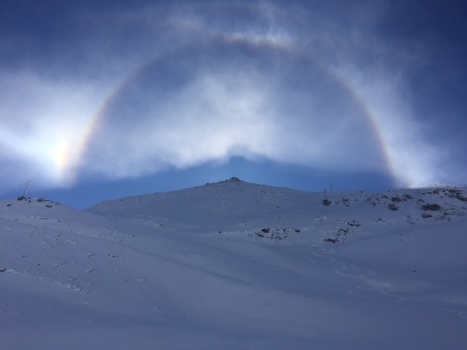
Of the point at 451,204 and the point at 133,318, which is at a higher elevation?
the point at 451,204

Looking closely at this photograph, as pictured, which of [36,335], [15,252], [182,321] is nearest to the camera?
[36,335]

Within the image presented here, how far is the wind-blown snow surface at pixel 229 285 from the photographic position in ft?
36.3

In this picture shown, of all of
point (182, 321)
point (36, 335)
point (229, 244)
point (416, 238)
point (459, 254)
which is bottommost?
point (36, 335)

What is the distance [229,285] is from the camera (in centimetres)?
1797

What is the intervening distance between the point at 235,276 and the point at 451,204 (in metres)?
39.0

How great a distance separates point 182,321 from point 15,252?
10.2m

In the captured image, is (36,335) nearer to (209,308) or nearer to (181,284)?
(209,308)

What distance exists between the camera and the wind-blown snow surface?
36.3ft

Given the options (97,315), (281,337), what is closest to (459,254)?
(281,337)

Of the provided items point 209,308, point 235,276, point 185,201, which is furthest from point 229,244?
point 185,201

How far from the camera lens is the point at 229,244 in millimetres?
31438

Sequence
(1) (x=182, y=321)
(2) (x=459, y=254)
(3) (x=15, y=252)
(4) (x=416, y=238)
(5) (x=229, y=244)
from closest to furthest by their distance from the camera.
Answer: (1) (x=182, y=321), (3) (x=15, y=252), (2) (x=459, y=254), (5) (x=229, y=244), (4) (x=416, y=238)

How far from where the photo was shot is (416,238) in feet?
111

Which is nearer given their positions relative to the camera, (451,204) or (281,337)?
(281,337)
